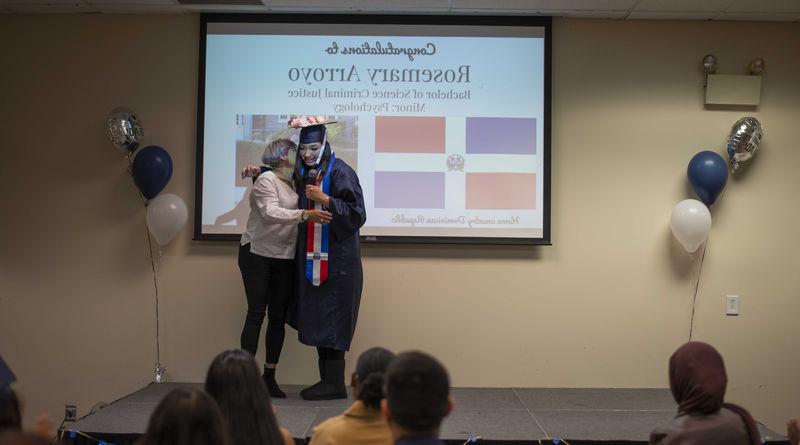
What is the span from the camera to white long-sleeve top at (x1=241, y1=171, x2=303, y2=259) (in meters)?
3.57

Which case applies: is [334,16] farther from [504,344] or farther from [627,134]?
[504,344]

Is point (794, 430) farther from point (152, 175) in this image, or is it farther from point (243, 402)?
point (152, 175)

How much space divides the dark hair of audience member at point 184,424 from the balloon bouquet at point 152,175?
2841mm

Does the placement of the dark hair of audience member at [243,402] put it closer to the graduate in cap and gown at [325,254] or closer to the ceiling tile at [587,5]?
the graduate in cap and gown at [325,254]

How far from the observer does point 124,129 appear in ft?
13.5

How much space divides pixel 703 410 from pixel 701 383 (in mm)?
79

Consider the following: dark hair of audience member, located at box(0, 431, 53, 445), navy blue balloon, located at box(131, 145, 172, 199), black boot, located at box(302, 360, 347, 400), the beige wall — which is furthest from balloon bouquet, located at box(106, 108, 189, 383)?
dark hair of audience member, located at box(0, 431, 53, 445)

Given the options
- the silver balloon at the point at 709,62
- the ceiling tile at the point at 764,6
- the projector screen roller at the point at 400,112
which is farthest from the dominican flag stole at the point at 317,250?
the ceiling tile at the point at 764,6

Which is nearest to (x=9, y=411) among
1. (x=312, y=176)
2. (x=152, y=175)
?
(x=312, y=176)

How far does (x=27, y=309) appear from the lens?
430 centimetres

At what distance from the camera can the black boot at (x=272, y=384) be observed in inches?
146

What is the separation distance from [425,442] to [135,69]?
137 inches

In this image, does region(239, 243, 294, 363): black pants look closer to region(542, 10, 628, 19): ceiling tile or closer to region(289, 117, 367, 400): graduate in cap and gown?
region(289, 117, 367, 400): graduate in cap and gown

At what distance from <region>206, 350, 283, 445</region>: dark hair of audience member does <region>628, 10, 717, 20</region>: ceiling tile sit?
3339mm
